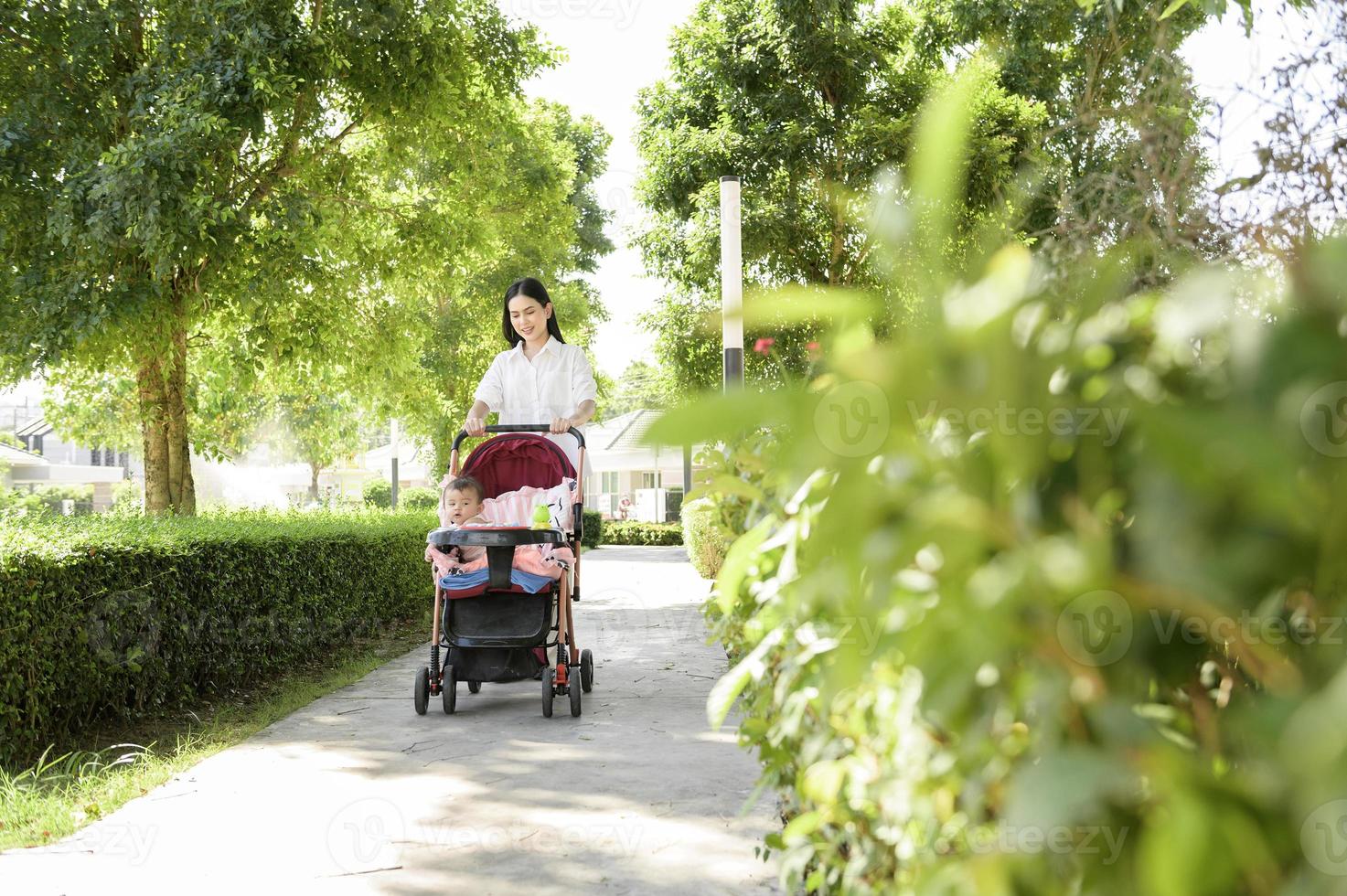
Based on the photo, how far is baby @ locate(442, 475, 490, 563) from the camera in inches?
225

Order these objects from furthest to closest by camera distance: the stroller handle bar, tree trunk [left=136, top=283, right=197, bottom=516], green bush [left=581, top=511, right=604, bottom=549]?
1. green bush [left=581, top=511, right=604, bottom=549]
2. tree trunk [left=136, top=283, right=197, bottom=516]
3. the stroller handle bar

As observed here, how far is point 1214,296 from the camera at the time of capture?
60cm

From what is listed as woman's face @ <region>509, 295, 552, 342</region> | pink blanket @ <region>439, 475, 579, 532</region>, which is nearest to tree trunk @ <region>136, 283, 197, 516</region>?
woman's face @ <region>509, 295, 552, 342</region>

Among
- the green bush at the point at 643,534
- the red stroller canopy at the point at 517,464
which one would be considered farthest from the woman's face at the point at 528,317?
the green bush at the point at 643,534

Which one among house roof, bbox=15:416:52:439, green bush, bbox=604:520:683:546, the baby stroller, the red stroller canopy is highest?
house roof, bbox=15:416:52:439

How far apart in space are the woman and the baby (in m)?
0.79

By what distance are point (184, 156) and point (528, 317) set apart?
3.25 meters

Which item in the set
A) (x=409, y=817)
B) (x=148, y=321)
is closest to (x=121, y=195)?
(x=148, y=321)

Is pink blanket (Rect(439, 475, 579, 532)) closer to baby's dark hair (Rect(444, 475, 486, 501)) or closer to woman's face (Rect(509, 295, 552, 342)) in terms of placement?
baby's dark hair (Rect(444, 475, 486, 501))

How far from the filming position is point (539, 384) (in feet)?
22.3

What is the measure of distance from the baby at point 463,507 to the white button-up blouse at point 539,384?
2.68ft

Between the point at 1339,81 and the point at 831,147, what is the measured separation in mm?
14307

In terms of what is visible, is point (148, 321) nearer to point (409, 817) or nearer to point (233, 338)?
point (233, 338)

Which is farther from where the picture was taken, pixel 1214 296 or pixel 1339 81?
pixel 1339 81
